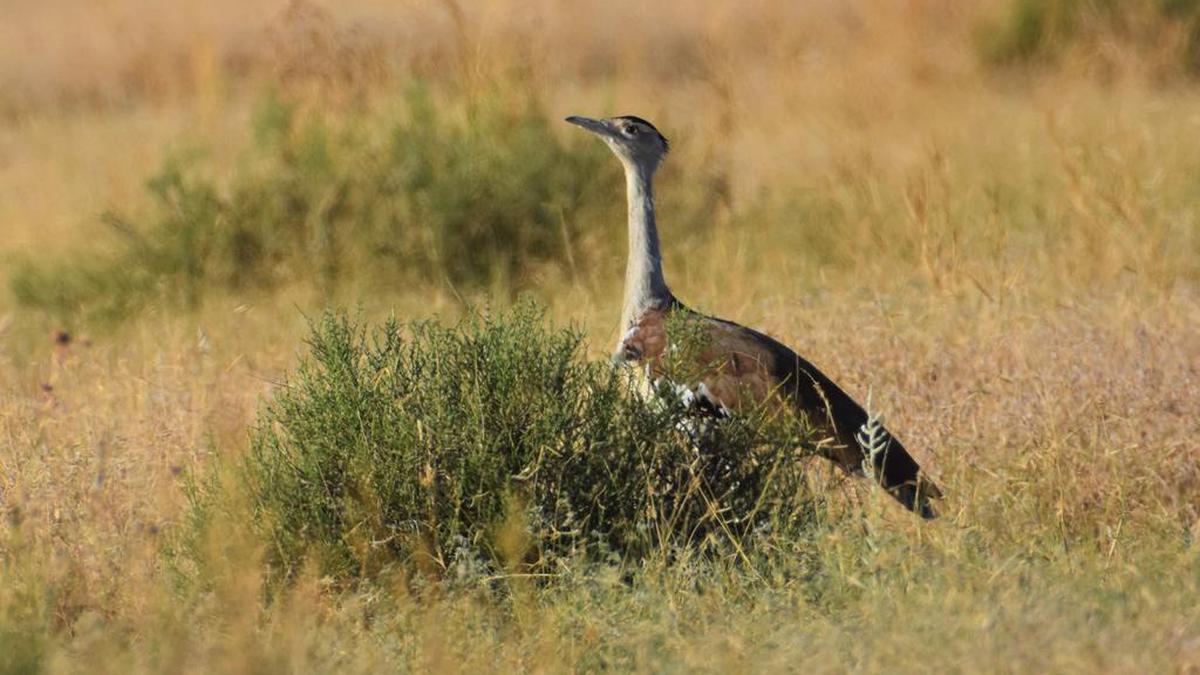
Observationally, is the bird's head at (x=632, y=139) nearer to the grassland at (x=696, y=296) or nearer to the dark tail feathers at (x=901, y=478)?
the grassland at (x=696, y=296)

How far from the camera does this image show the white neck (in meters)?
5.08

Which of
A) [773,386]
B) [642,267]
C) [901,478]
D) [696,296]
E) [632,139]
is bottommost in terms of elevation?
[696,296]

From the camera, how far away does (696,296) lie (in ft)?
24.0

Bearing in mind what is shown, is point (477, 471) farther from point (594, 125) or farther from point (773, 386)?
point (594, 125)

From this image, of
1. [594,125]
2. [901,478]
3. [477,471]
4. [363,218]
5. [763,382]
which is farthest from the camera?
[363,218]

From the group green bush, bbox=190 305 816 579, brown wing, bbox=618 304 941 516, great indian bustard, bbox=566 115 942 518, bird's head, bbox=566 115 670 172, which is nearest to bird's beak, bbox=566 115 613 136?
bird's head, bbox=566 115 670 172

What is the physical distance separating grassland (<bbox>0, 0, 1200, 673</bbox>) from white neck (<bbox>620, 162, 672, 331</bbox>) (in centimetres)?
74

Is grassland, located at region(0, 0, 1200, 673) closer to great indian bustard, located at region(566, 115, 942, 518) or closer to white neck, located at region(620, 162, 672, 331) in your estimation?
great indian bustard, located at region(566, 115, 942, 518)

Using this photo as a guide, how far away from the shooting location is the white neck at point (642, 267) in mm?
5082

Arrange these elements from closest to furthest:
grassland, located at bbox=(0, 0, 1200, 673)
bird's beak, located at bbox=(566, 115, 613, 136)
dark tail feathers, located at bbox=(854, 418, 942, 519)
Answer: grassland, located at bbox=(0, 0, 1200, 673) < dark tail feathers, located at bbox=(854, 418, 942, 519) < bird's beak, located at bbox=(566, 115, 613, 136)

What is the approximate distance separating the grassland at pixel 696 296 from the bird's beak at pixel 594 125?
42.8 inches

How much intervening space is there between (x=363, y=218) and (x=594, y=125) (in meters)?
2.76

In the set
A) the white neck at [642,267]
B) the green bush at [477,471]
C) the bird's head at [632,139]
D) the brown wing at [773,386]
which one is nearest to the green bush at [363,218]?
the bird's head at [632,139]

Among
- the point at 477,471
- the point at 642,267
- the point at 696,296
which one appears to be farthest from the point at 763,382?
the point at 696,296
